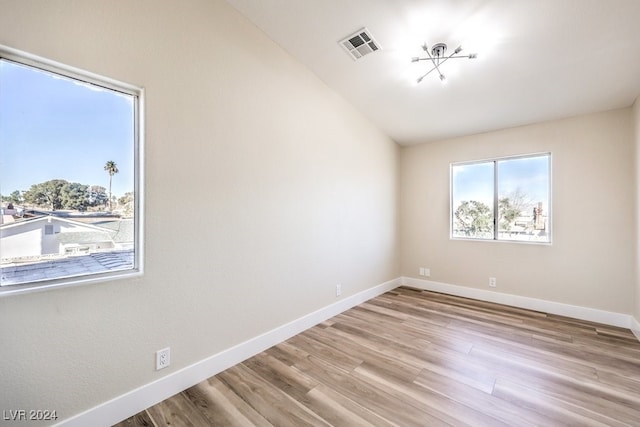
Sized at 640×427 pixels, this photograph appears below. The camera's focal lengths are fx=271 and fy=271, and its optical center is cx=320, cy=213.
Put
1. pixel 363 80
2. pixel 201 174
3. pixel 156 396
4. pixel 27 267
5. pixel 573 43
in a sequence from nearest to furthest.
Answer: pixel 27 267 → pixel 156 396 → pixel 201 174 → pixel 573 43 → pixel 363 80

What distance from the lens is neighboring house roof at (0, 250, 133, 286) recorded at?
1.43 m

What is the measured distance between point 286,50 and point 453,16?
153cm

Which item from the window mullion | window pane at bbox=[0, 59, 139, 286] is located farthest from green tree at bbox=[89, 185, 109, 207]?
the window mullion

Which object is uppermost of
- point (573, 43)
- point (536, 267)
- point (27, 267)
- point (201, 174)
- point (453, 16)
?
point (453, 16)

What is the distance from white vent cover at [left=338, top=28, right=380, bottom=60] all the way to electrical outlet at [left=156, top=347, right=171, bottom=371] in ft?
9.76

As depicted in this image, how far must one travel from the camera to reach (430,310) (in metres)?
3.61

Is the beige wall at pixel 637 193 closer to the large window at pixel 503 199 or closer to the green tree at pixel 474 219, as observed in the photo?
the large window at pixel 503 199

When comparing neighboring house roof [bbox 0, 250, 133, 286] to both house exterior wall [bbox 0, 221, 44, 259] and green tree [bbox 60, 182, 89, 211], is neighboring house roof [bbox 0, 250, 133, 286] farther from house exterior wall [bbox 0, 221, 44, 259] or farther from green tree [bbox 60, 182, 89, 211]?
green tree [bbox 60, 182, 89, 211]

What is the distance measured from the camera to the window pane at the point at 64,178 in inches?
56.0

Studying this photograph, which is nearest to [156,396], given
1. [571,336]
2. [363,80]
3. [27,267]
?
[27,267]

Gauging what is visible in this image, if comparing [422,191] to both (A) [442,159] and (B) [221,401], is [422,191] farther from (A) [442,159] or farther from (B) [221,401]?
(B) [221,401]

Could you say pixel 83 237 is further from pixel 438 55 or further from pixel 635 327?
pixel 635 327

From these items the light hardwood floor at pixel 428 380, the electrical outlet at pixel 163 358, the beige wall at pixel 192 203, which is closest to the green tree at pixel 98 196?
the beige wall at pixel 192 203

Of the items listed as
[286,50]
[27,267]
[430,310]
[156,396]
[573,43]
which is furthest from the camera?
[430,310]
